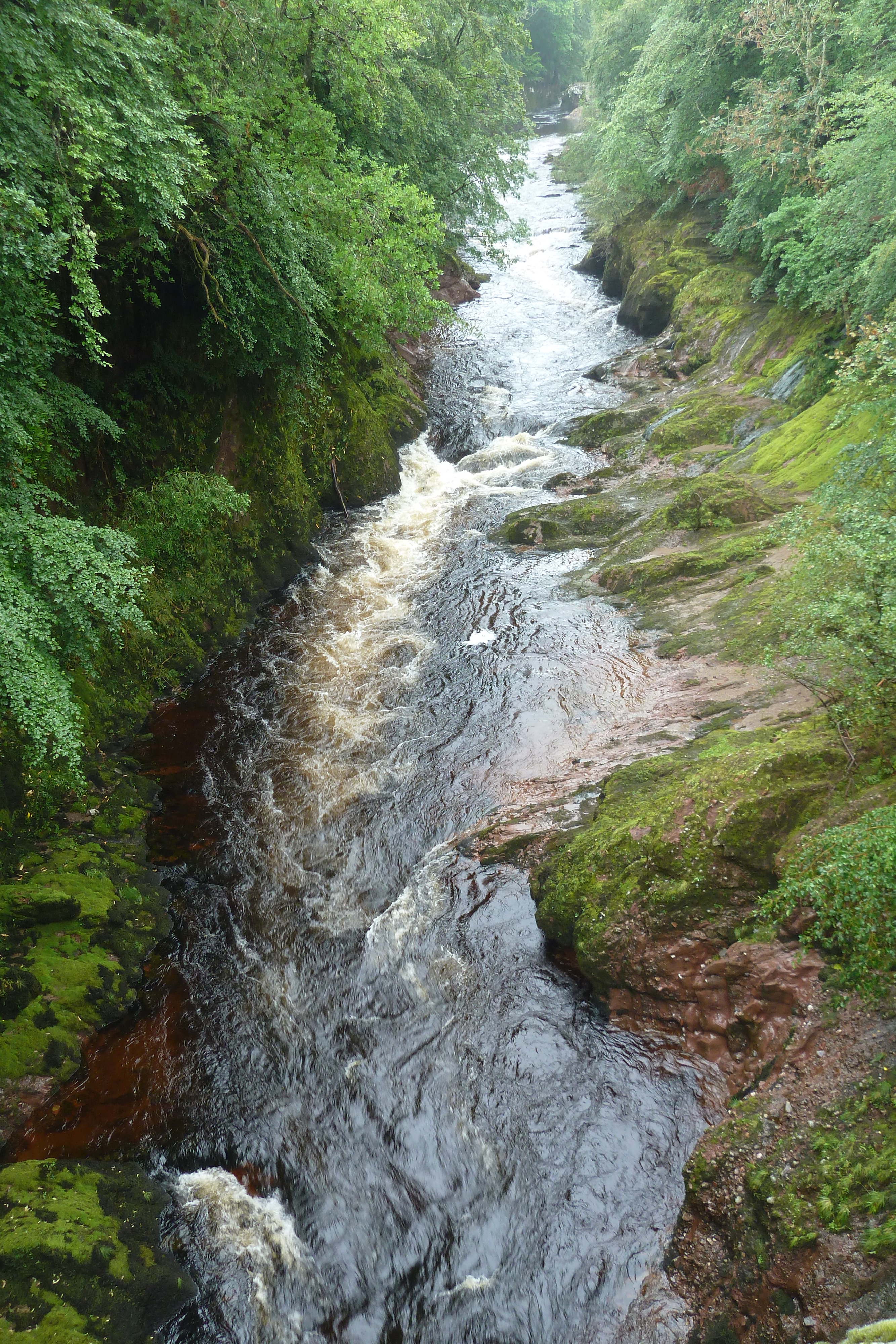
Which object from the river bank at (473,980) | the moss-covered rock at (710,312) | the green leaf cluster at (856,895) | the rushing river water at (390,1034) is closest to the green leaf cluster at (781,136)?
the moss-covered rock at (710,312)

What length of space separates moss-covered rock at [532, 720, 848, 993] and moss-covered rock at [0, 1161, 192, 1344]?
4.20m

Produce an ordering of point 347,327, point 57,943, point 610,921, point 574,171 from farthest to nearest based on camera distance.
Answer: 1. point 574,171
2. point 347,327
3. point 57,943
4. point 610,921

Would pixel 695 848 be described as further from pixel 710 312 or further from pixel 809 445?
pixel 710 312

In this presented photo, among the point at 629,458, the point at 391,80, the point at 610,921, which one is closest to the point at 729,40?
the point at 391,80

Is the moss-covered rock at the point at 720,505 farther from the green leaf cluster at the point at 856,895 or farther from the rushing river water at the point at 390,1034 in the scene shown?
the green leaf cluster at the point at 856,895

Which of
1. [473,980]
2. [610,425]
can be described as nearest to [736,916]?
[473,980]

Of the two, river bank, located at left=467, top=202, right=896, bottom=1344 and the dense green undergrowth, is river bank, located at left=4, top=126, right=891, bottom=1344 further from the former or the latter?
the dense green undergrowth

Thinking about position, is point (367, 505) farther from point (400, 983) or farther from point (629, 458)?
point (400, 983)

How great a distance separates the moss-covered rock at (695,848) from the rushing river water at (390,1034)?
822 millimetres

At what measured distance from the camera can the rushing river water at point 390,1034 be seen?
520 cm

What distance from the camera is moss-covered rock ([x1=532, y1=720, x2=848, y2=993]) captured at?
5887 millimetres

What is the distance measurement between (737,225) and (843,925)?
2100 centimetres

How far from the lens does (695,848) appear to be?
6.09m

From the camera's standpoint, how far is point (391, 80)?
53.5 feet
